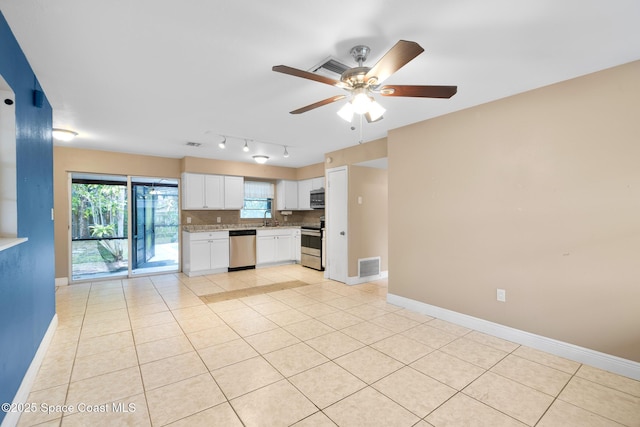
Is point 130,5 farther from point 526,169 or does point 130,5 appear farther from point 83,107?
point 526,169

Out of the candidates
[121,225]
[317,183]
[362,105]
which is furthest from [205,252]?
[362,105]

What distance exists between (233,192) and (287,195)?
141cm

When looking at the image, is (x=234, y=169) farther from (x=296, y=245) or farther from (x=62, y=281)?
(x=62, y=281)

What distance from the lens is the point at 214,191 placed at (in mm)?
6324

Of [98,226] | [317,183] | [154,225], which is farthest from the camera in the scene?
[317,183]

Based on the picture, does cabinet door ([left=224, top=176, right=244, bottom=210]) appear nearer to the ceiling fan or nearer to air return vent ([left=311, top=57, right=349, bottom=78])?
air return vent ([left=311, top=57, right=349, bottom=78])

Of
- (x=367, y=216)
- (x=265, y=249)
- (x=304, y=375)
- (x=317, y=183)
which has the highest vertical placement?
(x=317, y=183)

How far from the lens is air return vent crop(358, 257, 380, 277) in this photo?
5.27 meters

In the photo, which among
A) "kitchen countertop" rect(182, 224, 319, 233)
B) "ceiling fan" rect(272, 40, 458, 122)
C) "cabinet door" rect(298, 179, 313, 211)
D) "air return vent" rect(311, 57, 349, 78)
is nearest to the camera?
"ceiling fan" rect(272, 40, 458, 122)

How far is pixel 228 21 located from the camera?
179cm

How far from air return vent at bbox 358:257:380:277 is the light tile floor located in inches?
58.8

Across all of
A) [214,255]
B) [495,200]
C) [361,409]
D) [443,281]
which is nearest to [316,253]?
[214,255]

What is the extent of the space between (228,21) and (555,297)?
138 inches

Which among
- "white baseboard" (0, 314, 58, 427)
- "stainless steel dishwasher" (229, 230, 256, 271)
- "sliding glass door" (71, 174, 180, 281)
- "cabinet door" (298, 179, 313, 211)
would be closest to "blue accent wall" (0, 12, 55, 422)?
"white baseboard" (0, 314, 58, 427)
